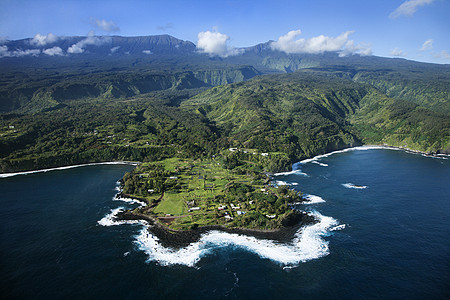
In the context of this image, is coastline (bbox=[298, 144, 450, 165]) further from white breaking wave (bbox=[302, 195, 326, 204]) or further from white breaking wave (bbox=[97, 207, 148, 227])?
white breaking wave (bbox=[97, 207, 148, 227])

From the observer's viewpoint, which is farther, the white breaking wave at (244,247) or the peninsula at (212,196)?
the peninsula at (212,196)

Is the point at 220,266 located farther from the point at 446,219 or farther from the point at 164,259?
the point at 446,219

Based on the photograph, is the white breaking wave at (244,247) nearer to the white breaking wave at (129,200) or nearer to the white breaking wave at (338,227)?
the white breaking wave at (338,227)

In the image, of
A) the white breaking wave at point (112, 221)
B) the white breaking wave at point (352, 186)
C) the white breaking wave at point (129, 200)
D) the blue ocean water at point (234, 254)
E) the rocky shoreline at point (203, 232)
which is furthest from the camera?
the white breaking wave at point (352, 186)

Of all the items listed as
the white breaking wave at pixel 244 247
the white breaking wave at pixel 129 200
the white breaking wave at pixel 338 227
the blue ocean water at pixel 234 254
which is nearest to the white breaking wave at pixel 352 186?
the blue ocean water at pixel 234 254

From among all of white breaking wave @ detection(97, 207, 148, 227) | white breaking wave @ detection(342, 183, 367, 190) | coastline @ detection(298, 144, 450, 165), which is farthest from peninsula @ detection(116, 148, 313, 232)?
coastline @ detection(298, 144, 450, 165)

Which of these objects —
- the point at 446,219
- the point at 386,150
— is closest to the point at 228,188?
the point at 446,219
